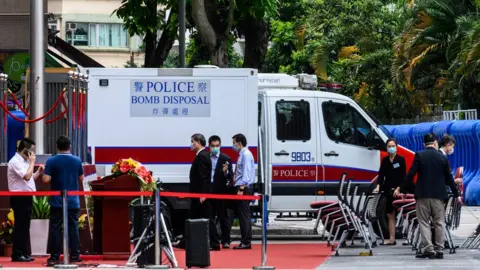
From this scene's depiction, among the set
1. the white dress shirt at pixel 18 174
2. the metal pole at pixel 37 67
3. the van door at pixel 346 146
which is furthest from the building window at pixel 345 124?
the white dress shirt at pixel 18 174

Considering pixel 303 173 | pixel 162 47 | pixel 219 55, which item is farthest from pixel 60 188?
pixel 162 47

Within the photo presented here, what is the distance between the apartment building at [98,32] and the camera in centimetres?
6738

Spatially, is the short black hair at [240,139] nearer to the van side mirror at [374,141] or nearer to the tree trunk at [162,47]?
the van side mirror at [374,141]

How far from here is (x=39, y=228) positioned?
1806 centimetres

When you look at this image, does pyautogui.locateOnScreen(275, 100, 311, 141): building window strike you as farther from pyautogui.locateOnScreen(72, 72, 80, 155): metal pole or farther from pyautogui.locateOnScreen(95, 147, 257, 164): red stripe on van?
pyautogui.locateOnScreen(72, 72, 80, 155): metal pole

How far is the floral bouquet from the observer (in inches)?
691

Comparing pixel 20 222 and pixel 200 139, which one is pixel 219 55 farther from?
A: pixel 20 222

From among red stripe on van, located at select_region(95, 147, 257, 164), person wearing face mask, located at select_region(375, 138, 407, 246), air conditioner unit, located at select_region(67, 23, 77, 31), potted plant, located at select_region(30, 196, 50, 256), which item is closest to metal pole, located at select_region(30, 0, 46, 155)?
potted plant, located at select_region(30, 196, 50, 256)

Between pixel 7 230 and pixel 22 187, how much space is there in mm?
1284

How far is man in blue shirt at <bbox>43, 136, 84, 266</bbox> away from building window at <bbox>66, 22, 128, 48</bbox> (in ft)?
170

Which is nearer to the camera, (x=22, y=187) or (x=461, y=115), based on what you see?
(x=22, y=187)

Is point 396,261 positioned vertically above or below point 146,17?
below

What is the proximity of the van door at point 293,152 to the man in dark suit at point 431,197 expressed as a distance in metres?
4.06

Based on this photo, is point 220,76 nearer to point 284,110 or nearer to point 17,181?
point 284,110
